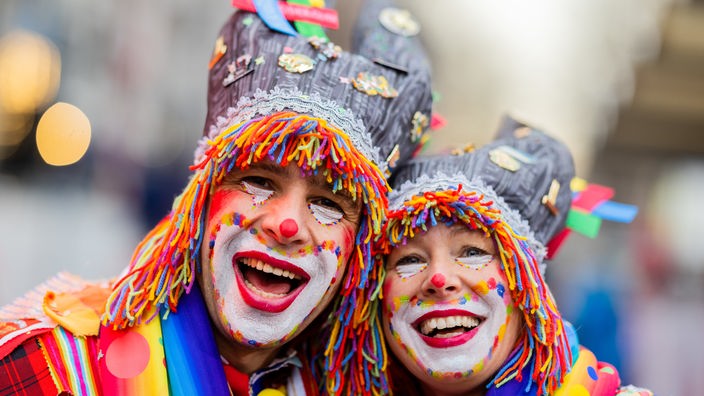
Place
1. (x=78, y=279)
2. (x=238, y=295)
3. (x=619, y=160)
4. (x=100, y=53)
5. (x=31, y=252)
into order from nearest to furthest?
(x=238, y=295), (x=78, y=279), (x=31, y=252), (x=100, y=53), (x=619, y=160)

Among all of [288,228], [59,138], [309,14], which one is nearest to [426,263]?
[288,228]

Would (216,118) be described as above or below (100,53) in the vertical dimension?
above

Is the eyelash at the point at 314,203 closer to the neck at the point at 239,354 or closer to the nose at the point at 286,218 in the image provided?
the nose at the point at 286,218

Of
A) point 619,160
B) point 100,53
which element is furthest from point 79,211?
point 619,160

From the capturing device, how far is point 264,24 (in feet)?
8.84

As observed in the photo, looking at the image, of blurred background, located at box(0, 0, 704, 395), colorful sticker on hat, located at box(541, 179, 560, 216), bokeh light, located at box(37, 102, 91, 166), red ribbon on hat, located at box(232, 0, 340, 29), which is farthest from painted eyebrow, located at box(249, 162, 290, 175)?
bokeh light, located at box(37, 102, 91, 166)

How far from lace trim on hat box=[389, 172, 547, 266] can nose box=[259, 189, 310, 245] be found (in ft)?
1.01

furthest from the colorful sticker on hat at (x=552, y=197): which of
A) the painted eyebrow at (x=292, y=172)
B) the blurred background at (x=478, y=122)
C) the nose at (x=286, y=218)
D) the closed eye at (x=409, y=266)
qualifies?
the blurred background at (x=478, y=122)

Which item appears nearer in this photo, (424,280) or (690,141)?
(424,280)

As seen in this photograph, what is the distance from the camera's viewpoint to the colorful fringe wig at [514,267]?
2520 millimetres

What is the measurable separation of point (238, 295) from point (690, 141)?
1046 centimetres

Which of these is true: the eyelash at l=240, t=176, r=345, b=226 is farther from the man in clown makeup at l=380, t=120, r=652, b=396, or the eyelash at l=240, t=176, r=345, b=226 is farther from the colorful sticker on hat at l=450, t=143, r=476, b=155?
the colorful sticker on hat at l=450, t=143, r=476, b=155

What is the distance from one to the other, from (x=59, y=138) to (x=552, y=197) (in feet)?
20.3

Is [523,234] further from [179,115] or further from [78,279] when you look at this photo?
[179,115]
